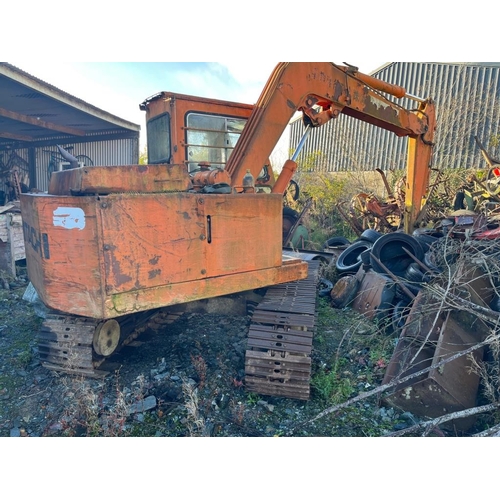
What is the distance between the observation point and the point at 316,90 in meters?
4.25

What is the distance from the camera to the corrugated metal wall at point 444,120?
414 inches

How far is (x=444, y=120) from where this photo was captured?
36.2 feet

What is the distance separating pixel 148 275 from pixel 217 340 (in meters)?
1.37

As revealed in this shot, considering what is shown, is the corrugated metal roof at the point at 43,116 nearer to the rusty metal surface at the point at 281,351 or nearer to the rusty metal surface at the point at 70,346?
the rusty metal surface at the point at 70,346

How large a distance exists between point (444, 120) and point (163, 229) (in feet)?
36.2

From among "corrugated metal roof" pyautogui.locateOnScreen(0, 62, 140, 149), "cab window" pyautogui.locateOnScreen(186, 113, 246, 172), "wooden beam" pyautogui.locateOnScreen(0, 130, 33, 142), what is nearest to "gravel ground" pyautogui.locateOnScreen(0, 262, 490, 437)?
"cab window" pyautogui.locateOnScreen(186, 113, 246, 172)

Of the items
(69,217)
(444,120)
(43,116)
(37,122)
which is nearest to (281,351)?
(69,217)

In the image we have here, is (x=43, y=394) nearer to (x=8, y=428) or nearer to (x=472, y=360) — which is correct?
(x=8, y=428)

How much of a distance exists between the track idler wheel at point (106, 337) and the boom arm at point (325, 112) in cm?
174

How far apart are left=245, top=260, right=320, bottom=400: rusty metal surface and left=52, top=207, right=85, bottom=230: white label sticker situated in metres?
1.60

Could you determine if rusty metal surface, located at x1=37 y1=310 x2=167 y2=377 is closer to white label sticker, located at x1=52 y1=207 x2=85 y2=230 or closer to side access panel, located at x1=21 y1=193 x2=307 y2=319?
side access panel, located at x1=21 y1=193 x2=307 y2=319

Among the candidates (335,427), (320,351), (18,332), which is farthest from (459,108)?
(18,332)

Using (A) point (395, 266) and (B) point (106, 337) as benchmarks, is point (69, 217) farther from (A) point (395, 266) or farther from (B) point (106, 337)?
(A) point (395, 266)

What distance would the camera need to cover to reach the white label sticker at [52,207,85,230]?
2619mm
